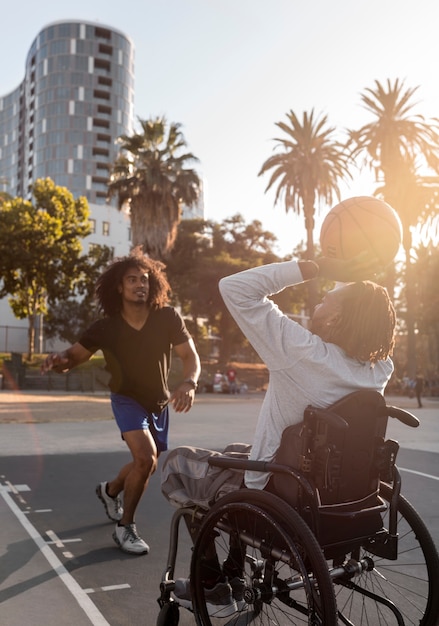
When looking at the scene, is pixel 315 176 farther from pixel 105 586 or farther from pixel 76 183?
pixel 76 183

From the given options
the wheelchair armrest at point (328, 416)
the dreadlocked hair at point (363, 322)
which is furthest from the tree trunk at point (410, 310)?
the wheelchair armrest at point (328, 416)

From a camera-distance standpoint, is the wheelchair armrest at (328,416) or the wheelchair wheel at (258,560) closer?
the wheelchair wheel at (258,560)

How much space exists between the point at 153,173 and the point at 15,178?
89922 millimetres

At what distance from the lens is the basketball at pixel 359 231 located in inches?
137

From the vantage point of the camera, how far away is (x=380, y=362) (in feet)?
9.61

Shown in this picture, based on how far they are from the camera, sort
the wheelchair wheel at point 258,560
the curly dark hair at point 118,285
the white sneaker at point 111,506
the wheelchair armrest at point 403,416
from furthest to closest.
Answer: the white sneaker at point 111,506 < the curly dark hair at point 118,285 < the wheelchair armrest at point 403,416 < the wheelchair wheel at point 258,560

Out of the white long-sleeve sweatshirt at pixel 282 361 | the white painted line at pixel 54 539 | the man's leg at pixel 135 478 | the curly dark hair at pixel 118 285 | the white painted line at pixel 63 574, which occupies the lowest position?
the white painted line at pixel 54 539

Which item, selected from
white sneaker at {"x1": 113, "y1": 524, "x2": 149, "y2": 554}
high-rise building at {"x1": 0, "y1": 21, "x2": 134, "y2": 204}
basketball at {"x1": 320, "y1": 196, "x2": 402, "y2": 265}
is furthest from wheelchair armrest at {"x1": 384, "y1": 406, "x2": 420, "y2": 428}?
high-rise building at {"x1": 0, "y1": 21, "x2": 134, "y2": 204}

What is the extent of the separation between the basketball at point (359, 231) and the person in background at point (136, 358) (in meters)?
1.41

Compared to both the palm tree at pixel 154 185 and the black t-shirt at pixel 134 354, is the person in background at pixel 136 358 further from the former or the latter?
the palm tree at pixel 154 185

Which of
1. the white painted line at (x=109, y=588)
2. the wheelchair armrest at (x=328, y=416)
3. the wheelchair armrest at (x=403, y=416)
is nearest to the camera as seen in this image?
the wheelchair armrest at (x=328, y=416)

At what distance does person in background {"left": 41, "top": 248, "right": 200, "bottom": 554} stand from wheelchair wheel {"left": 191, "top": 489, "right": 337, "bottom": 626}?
1.41 meters

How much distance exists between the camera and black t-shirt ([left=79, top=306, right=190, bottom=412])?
4.54 metres

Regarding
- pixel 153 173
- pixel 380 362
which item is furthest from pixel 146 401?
pixel 153 173
